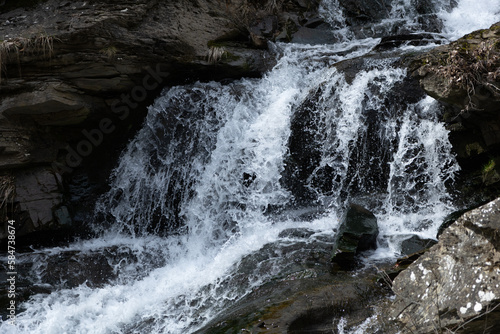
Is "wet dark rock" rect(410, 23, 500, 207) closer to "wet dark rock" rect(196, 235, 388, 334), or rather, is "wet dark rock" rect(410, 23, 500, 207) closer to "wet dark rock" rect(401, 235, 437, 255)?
"wet dark rock" rect(401, 235, 437, 255)

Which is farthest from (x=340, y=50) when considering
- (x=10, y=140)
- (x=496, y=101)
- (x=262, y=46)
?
(x=10, y=140)

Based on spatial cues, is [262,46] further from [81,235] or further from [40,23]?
[81,235]

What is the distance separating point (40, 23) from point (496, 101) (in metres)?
6.66

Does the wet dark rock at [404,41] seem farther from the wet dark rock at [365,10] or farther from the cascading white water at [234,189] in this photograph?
the wet dark rock at [365,10]

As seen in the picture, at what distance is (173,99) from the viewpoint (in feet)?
26.2

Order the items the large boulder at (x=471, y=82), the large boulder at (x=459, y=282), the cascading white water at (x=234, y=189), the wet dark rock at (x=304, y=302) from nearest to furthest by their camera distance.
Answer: the large boulder at (x=459, y=282) < the wet dark rock at (x=304, y=302) < the large boulder at (x=471, y=82) < the cascading white water at (x=234, y=189)

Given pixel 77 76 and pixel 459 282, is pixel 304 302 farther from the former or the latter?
pixel 77 76

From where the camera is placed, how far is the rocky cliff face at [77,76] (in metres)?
7.04

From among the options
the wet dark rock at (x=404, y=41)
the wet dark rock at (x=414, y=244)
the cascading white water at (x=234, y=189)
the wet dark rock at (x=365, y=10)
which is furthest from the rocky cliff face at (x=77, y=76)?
the wet dark rock at (x=414, y=244)

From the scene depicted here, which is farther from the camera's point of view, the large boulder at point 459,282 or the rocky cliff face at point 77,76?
the rocky cliff face at point 77,76

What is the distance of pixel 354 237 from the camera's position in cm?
541

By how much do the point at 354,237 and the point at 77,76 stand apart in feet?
15.9

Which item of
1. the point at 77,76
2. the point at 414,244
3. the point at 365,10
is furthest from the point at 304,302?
the point at 365,10

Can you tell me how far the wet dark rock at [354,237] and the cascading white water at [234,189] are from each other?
0.25m
